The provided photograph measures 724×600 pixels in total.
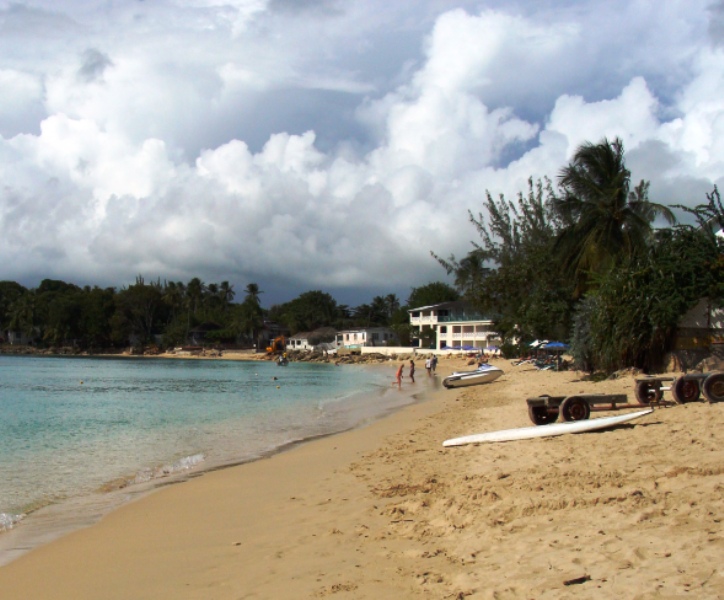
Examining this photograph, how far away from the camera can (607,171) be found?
3481 centimetres

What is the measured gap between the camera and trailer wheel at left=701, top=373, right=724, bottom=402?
12961mm

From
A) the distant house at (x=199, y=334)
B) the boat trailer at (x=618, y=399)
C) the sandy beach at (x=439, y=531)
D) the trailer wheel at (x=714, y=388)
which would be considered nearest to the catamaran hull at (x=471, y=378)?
the boat trailer at (x=618, y=399)

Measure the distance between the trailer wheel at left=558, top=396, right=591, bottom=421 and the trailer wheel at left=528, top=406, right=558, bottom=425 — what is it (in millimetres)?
316

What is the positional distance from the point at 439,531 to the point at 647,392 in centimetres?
932

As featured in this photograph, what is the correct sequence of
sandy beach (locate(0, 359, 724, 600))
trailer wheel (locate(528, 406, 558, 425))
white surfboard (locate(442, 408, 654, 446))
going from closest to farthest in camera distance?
1. sandy beach (locate(0, 359, 724, 600))
2. white surfboard (locate(442, 408, 654, 446))
3. trailer wheel (locate(528, 406, 558, 425))

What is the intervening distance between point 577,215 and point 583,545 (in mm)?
33036

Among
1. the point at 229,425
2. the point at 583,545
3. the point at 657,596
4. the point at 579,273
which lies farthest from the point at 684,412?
the point at 579,273

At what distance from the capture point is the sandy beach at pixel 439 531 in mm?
4637

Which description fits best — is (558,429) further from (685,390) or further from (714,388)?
(714,388)

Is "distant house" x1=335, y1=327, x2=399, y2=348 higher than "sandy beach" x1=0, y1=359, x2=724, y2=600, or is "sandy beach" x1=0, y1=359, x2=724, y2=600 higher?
"distant house" x1=335, y1=327, x2=399, y2=348

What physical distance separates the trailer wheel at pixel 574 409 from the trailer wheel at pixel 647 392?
2342 mm

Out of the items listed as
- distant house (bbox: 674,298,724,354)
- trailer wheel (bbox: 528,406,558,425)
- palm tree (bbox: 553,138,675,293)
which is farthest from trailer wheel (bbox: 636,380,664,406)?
palm tree (bbox: 553,138,675,293)

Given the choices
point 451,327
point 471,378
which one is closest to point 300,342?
point 451,327

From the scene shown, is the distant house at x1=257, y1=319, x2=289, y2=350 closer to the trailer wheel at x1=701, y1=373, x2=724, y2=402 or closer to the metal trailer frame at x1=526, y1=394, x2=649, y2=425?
the metal trailer frame at x1=526, y1=394, x2=649, y2=425
